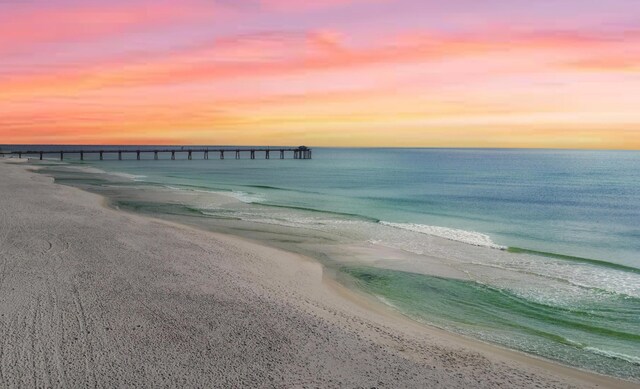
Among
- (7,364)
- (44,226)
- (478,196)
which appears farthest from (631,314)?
(478,196)

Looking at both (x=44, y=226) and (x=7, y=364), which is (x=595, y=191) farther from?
(x=7, y=364)

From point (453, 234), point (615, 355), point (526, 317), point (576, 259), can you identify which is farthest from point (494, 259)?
point (615, 355)

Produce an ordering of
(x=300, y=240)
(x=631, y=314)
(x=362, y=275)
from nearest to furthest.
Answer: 1. (x=631, y=314)
2. (x=362, y=275)
3. (x=300, y=240)

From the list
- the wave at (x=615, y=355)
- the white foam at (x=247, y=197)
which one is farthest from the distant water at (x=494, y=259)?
the white foam at (x=247, y=197)

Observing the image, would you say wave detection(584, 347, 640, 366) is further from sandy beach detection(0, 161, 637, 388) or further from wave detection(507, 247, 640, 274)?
wave detection(507, 247, 640, 274)

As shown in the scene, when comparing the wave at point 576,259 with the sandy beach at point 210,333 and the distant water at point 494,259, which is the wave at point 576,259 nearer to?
the distant water at point 494,259
